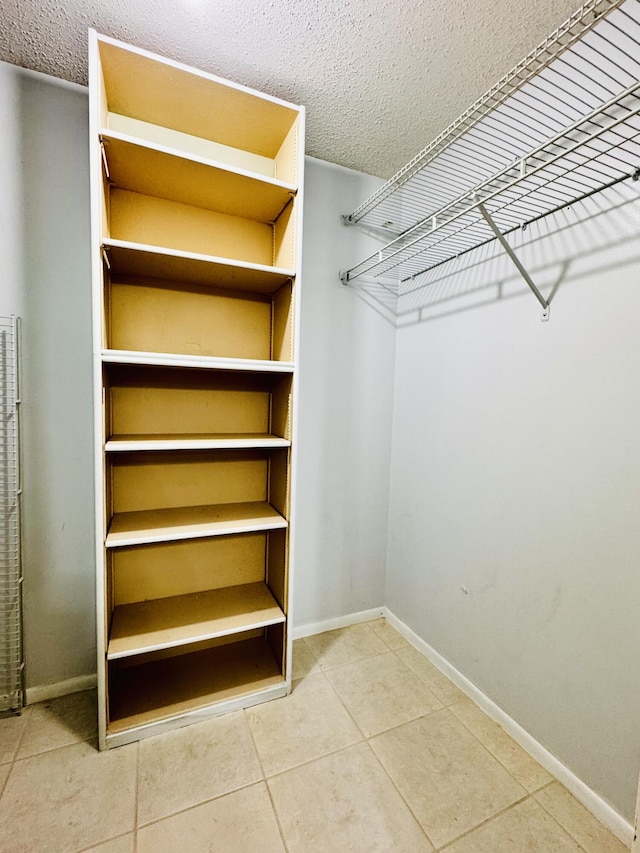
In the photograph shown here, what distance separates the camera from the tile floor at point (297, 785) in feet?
3.54

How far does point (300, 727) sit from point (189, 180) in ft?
6.82

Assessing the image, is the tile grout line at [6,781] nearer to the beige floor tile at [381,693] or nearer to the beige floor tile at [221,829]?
the beige floor tile at [221,829]

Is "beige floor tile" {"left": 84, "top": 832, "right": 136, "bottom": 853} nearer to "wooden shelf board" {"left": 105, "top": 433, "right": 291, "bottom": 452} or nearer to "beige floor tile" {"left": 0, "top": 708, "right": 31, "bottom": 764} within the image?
"beige floor tile" {"left": 0, "top": 708, "right": 31, "bottom": 764}

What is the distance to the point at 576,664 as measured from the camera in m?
1.22

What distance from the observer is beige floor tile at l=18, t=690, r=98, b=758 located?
1.34 m

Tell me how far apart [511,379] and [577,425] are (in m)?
0.30

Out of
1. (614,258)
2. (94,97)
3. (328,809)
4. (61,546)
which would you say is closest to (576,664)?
(328,809)

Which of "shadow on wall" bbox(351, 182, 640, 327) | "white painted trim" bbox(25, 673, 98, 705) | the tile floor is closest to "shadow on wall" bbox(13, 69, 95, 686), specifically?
"white painted trim" bbox(25, 673, 98, 705)

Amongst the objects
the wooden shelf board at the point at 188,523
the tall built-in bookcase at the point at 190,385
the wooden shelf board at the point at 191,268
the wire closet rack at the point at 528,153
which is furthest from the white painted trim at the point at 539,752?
the wooden shelf board at the point at 191,268

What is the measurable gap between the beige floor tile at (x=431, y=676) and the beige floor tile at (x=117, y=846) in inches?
45.5

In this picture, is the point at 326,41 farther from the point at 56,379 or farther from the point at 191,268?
the point at 56,379

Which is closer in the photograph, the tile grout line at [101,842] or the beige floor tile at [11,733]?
the tile grout line at [101,842]

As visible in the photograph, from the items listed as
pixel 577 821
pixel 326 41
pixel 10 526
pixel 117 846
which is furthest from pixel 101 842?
pixel 326 41

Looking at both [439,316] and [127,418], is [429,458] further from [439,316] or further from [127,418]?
[127,418]
